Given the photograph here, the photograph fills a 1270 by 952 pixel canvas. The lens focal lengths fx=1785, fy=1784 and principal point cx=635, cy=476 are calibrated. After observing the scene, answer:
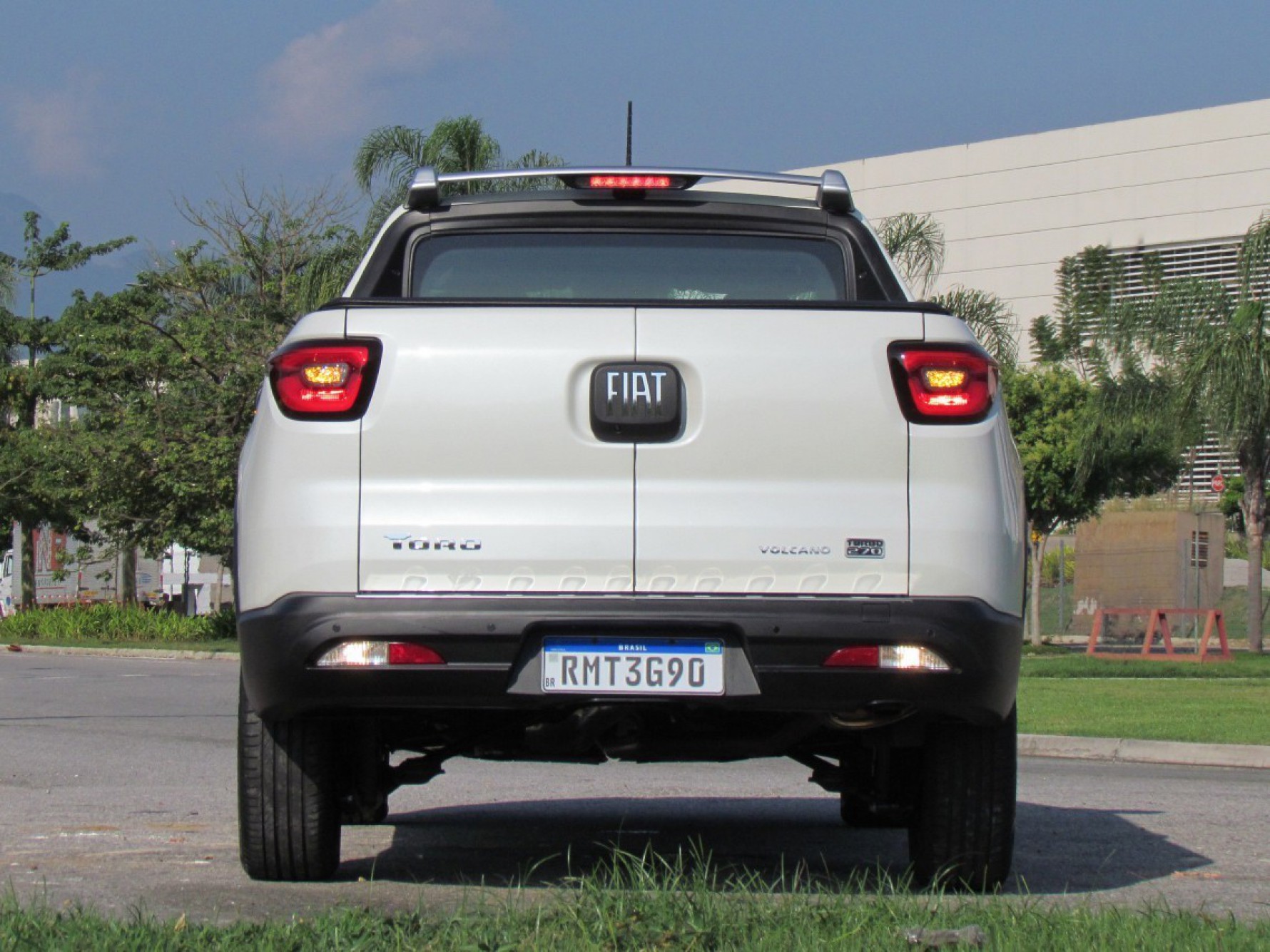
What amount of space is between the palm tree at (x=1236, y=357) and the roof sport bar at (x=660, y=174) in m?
21.9

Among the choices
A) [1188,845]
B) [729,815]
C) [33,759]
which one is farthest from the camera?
[33,759]

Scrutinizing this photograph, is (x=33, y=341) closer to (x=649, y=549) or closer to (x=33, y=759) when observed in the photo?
(x=33, y=759)

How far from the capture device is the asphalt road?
5.02 metres

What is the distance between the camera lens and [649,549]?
425 centimetres

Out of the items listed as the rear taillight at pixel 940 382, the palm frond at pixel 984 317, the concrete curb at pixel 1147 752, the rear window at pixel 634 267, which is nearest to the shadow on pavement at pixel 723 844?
the rear taillight at pixel 940 382

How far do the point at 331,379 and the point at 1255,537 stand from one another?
79.3 ft

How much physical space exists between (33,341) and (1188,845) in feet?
134

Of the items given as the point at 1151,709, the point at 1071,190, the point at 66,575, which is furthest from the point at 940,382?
the point at 1071,190

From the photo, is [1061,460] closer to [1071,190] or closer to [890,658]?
[890,658]

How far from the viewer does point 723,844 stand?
247 inches

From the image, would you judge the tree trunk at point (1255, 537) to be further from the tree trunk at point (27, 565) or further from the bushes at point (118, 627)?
the tree trunk at point (27, 565)

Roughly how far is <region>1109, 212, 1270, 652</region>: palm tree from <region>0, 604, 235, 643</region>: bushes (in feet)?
55.7

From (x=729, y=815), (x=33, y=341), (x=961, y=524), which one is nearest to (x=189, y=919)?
(x=961, y=524)

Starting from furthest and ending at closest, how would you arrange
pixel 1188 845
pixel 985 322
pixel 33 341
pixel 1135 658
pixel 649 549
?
pixel 33 341 → pixel 985 322 → pixel 1135 658 → pixel 1188 845 → pixel 649 549
